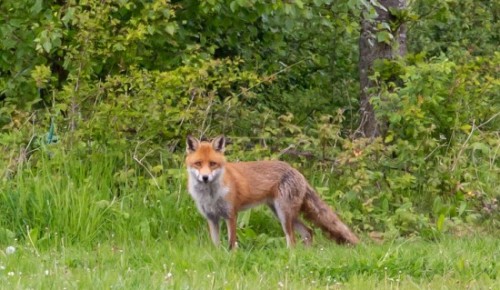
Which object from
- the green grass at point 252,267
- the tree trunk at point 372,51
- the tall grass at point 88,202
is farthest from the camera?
the tree trunk at point 372,51

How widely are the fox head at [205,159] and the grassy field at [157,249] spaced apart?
0.62 meters

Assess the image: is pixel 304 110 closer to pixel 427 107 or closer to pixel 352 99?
pixel 352 99

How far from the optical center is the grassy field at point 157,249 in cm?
721

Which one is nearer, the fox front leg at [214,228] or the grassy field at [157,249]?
the grassy field at [157,249]

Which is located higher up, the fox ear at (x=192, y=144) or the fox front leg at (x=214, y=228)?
the fox ear at (x=192, y=144)

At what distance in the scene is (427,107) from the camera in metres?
11.3

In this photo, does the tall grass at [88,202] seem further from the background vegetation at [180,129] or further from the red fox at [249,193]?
the red fox at [249,193]

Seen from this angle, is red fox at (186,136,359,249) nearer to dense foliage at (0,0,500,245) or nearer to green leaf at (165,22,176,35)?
dense foliage at (0,0,500,245)

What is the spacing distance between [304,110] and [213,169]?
4.67 meters

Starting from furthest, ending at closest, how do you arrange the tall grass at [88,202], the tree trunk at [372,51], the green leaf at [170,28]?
the tree trunk at [372,51], the green leaf at [170,28], the tall grass at [88,202]

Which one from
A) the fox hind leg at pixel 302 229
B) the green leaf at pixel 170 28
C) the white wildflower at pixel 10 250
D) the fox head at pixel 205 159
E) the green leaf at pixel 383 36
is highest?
the green leaf at pixel 170 28

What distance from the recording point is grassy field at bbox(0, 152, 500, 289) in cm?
721

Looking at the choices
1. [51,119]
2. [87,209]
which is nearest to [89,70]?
[51,119]

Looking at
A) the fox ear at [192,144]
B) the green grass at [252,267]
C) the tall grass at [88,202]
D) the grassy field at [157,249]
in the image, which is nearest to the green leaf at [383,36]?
the grassy field at [157,249]
